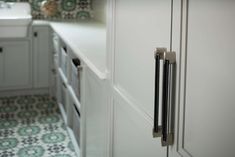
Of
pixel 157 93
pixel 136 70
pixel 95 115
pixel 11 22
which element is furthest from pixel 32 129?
pixel 157 93

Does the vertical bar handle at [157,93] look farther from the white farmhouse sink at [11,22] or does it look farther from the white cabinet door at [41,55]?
the white cabinet door at [41,55]

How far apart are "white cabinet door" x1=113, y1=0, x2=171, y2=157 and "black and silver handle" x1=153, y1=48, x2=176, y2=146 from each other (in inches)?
1.7

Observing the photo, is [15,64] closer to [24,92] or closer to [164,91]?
[24,92]

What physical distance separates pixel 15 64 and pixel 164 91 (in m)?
3.33

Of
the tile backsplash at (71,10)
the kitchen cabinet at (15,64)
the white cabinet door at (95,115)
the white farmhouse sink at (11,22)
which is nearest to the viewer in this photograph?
the white cabinet door at (95,115)

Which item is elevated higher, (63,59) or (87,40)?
(87,40)

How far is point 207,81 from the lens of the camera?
0.86 metres

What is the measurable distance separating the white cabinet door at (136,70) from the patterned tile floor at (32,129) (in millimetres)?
1380

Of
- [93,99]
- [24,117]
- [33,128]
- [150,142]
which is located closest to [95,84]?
[93,99]

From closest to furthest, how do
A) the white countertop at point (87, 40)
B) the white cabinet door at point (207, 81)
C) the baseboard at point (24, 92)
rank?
the white cabinet door at point (207, 81) < the white countertop at point (87, 40) < the baseboard at point (24, 92)

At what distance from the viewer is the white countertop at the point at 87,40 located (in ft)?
6.80

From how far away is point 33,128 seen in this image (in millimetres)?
3299

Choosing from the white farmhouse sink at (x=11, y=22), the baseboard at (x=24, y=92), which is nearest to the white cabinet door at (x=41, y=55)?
the baseboard at (x=24, y=92)

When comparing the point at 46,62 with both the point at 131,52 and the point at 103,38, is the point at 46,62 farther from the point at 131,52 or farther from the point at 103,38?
the point at 131,52
